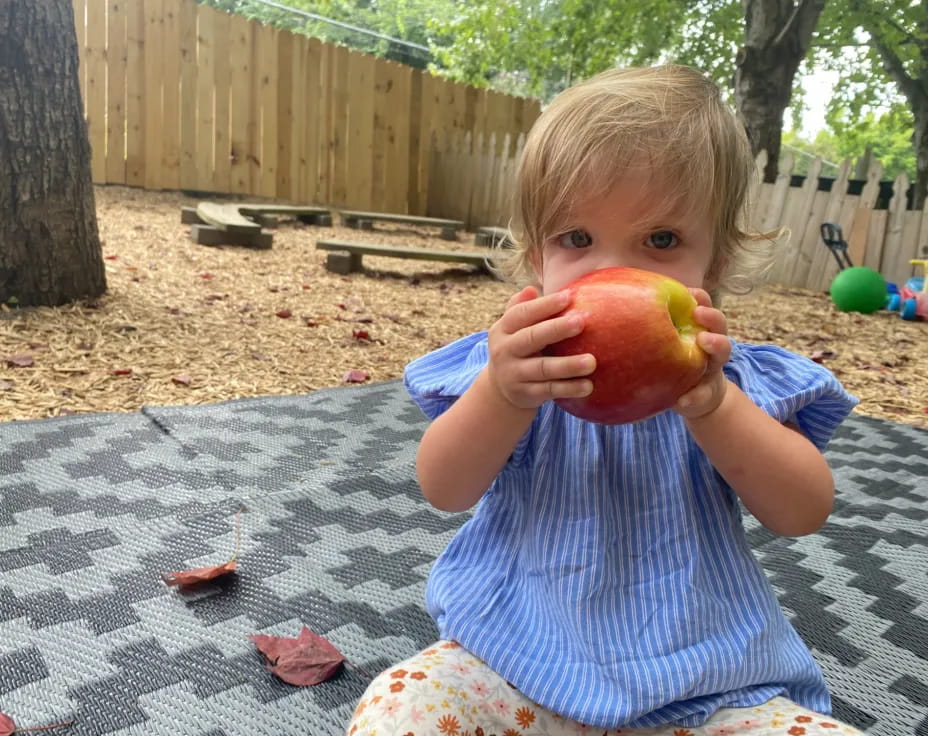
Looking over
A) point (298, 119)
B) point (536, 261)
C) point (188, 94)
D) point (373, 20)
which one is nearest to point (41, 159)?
point (536, 261)

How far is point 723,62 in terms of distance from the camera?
17625 millimetres

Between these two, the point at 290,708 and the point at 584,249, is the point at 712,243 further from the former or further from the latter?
the point at 290,708

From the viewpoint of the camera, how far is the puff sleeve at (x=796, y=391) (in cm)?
141

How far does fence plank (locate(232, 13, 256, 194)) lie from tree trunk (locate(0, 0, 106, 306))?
6.19 metres

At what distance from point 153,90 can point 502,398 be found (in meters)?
9.85

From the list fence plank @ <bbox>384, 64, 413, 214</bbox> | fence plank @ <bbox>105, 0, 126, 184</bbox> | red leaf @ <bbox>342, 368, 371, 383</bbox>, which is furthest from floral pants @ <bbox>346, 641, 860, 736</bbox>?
fence plank @ <bbox>384, 64, 413, 214</bbox>

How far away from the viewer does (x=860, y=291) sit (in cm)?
738

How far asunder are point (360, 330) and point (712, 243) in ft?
12.7

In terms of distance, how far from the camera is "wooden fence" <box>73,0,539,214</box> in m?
9.48

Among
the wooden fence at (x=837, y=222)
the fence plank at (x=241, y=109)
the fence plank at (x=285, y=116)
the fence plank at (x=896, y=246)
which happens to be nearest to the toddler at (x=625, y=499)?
the wooden fence at (x=837, y=222)

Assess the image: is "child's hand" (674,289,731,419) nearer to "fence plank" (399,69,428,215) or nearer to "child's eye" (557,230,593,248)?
"child's eye" (557,230,593,248)

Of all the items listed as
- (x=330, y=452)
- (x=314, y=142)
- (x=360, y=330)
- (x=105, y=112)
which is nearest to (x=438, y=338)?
(x=360, y=330)

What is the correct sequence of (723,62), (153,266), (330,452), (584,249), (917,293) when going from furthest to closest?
(723,62) → (917,293) → (153,266) → (330,452) → (584,249)

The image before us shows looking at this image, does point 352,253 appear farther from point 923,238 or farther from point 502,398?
point 502,398
